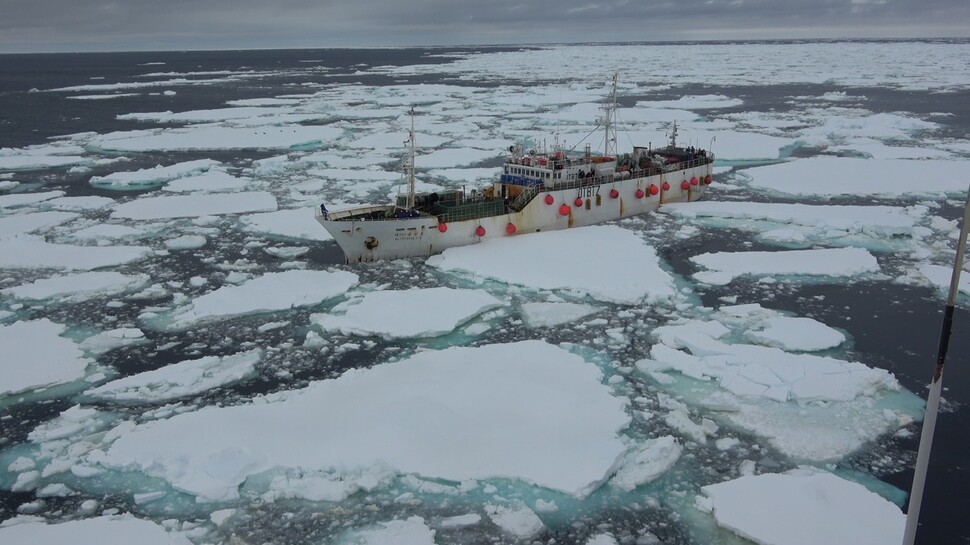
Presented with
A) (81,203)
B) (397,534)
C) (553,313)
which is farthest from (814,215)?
(81,203)

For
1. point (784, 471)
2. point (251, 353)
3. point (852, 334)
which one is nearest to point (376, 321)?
point (251, 353)

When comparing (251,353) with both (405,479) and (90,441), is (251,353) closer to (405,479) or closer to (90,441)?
(90,441)

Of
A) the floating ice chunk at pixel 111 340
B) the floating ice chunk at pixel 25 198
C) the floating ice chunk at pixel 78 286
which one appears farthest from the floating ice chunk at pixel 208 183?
the floating ice chunk at pixel 111 340

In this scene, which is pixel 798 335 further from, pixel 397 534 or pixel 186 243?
pixel 186 243

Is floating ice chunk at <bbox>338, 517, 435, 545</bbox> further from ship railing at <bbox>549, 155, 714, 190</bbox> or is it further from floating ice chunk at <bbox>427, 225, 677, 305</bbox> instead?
ship railing at <bbox>549, 155, 714, 190</bbox>

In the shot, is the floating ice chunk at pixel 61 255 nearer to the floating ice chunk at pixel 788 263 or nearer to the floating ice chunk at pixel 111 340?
the floating ice chunk at pixel 111 340

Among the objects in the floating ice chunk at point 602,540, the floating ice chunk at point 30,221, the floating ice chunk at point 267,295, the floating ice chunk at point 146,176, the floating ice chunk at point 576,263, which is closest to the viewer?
the floating ice chunk at point 602,540
